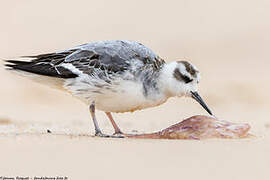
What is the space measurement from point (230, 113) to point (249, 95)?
2.10 metres

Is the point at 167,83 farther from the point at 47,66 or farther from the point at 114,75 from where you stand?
the point at 47,66

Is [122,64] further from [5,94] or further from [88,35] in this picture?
[88,35]

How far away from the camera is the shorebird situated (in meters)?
10.3

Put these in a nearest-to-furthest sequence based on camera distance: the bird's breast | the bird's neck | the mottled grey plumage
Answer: the bird's breast < the mottled grey plumage < the bird's neck

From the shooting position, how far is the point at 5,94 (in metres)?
19.8

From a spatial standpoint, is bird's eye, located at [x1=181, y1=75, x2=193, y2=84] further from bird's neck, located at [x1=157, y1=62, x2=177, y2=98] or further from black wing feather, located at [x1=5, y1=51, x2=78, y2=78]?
black wing feather, located at [x1=5, y1=51, x2=78, y2=78]

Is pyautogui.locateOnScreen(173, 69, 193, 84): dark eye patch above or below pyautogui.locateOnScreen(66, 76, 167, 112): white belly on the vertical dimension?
above

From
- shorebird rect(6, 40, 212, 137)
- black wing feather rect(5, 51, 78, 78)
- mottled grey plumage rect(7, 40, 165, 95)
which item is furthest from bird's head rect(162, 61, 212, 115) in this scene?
black wing feather rect(5, 51, 78, 78)

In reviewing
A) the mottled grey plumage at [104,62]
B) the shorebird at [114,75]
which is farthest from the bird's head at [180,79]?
the mottled grey plumage at [104,62]

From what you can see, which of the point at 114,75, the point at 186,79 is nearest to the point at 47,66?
the point at 114,75

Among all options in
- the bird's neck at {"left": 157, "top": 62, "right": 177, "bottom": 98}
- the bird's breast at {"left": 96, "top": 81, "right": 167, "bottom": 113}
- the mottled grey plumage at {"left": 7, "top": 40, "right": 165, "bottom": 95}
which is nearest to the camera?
the bird's breast at {"left": 96, "top": 81, "right": 167, "bottom": 113}

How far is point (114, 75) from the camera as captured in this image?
10.2 metres

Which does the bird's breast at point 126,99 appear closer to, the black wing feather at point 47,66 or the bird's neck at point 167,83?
the bird's neck at point 167,83

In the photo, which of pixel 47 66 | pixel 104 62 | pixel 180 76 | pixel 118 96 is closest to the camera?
pixel 118 96
